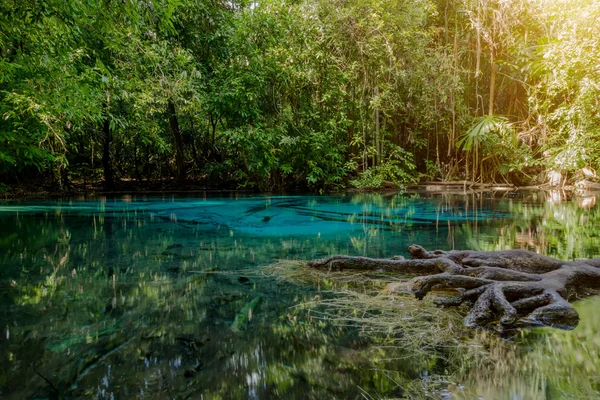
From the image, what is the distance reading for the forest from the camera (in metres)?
13.6

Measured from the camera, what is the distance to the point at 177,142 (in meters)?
17.7

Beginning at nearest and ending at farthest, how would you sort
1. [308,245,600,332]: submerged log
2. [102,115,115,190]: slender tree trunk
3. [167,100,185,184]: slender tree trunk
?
1. [308,245,600,332]: submerged log
2. [102,115,115,190]: slender tree trunk
3. [167,100,185,184]: slender tree trunk

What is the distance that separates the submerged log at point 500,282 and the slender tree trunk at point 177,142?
48.8ft

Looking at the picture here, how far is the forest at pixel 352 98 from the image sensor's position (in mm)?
13617

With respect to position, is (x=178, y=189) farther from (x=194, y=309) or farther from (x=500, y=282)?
(x=500, y=282)

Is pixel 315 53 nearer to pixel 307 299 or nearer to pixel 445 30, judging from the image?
pixel 445 30

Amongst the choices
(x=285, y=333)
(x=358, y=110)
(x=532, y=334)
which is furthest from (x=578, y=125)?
(x=285, y=333)

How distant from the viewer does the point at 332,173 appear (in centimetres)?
1656

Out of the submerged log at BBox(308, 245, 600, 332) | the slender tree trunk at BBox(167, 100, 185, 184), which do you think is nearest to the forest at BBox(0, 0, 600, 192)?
the slender tree trunk at BBox(167, 100, 185, 184)

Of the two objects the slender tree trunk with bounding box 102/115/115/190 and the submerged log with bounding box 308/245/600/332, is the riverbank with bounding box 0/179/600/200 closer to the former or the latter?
the slender tree trunk with bounding box 102/115/115/190

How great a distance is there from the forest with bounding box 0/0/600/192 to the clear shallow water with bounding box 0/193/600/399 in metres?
7.48

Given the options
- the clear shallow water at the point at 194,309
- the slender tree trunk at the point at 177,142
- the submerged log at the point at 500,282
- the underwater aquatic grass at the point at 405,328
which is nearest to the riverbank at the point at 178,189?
the slender tree trunk at the point at 177,142

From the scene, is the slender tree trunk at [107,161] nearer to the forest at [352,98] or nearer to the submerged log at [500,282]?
the forest at [352,98]

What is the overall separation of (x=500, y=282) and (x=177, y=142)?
16.9 meters
